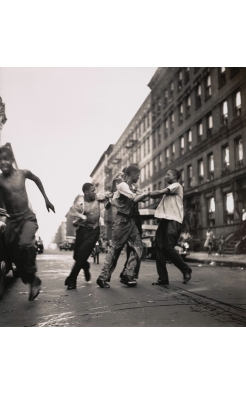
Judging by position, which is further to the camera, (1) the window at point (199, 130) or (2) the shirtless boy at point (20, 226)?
(1) the window at point (199, 130)

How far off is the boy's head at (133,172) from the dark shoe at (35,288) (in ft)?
4.47

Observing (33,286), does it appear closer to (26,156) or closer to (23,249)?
(23,249)

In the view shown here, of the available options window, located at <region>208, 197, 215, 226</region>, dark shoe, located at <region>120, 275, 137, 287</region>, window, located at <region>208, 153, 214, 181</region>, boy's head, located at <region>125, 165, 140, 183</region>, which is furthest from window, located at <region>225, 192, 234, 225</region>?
dark shoe, located at <region>120, 275, 137, 287</region>

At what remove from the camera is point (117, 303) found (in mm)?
3672

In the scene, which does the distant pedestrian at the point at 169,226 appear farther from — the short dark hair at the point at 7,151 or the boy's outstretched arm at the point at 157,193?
the short dark hair at the point at 7,151

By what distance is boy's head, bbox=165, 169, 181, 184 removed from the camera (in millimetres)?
3953

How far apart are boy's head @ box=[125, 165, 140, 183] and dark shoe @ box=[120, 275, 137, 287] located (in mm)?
966

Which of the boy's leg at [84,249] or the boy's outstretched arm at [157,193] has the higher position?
the boy's outstretched arm at [157,193]

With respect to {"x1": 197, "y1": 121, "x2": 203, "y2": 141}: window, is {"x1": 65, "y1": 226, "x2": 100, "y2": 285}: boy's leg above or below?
below

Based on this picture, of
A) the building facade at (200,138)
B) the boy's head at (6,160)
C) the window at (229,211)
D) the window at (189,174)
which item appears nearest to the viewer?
the boy's head at (6,160)

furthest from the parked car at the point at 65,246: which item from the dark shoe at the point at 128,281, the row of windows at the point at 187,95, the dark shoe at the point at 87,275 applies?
the row of windows at the point at 187,95

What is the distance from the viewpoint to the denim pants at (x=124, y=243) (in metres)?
3.84

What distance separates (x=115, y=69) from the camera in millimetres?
4414

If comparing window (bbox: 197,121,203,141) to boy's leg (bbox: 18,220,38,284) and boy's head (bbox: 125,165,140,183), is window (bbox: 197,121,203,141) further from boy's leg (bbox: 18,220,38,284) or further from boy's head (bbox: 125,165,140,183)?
boy's leg (bbox: 18,220,38,284)
